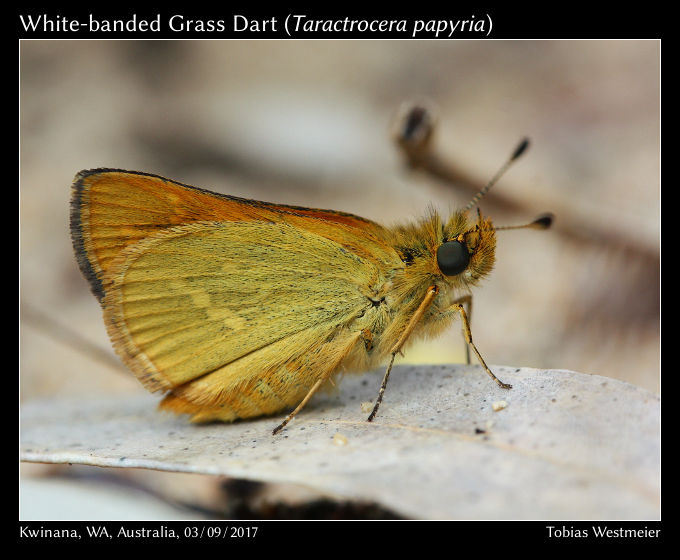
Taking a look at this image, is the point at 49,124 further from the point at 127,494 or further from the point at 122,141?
the point at 127,494

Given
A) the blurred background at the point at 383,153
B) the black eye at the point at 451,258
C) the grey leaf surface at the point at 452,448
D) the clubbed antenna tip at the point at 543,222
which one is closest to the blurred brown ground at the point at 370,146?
the blurred background at the point at 383,153

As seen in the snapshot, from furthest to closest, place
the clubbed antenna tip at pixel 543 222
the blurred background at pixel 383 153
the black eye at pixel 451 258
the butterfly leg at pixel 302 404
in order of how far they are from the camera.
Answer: the blurred background at pixel 383 153 < the clubbed antenna tip at pixel 543 222 < the black eye at pixel 451 258 < the butterfly leg at pixel 302 404

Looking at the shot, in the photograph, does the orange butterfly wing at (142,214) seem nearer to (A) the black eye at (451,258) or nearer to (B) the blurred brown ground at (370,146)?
(A) the black eye at (451,258)

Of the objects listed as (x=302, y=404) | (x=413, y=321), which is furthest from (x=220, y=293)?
(x=413, y=321)

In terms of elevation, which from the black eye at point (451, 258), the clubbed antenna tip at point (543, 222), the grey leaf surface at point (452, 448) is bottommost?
the grey leaf surface at point (452, 448)

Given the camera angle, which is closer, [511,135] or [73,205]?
[73,205]

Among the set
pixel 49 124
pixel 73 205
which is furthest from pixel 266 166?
pixel 73 205

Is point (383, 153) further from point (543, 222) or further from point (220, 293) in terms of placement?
point (220, 293)
